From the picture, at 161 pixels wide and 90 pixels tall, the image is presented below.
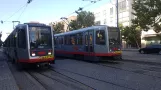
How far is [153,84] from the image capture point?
967 centimetres

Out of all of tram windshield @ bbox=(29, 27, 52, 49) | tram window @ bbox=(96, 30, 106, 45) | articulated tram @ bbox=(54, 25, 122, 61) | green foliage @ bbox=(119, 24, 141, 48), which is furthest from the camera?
green foliage @ bbox=(119, 24, 141, 48)

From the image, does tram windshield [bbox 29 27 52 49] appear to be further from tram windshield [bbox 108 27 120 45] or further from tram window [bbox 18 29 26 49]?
tram windshield [bbox 108 27 120 45]

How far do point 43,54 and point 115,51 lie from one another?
20.3 ft

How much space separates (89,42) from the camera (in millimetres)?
19719

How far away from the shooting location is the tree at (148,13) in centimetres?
3123

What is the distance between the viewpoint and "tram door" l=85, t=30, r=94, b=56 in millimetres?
19255

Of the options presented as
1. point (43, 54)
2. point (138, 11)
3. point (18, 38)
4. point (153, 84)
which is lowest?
point (153, 84)

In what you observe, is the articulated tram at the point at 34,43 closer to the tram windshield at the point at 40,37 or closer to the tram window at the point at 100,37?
the tram windshield at the point at 40,37

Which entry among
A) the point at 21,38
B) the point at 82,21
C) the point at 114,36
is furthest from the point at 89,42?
the point at 82,21

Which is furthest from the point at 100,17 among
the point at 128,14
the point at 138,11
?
the point at 138,11

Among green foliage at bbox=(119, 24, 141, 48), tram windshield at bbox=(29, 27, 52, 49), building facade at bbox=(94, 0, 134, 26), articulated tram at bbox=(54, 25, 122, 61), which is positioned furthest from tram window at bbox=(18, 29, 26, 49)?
building facade at bbox=(94, 0, 134, 26)

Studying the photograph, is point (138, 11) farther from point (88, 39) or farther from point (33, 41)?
point (33, 41)

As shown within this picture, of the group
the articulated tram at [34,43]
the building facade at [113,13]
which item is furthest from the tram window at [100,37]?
the building facade at [113,13]

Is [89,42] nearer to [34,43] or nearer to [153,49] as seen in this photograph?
[34,43]
